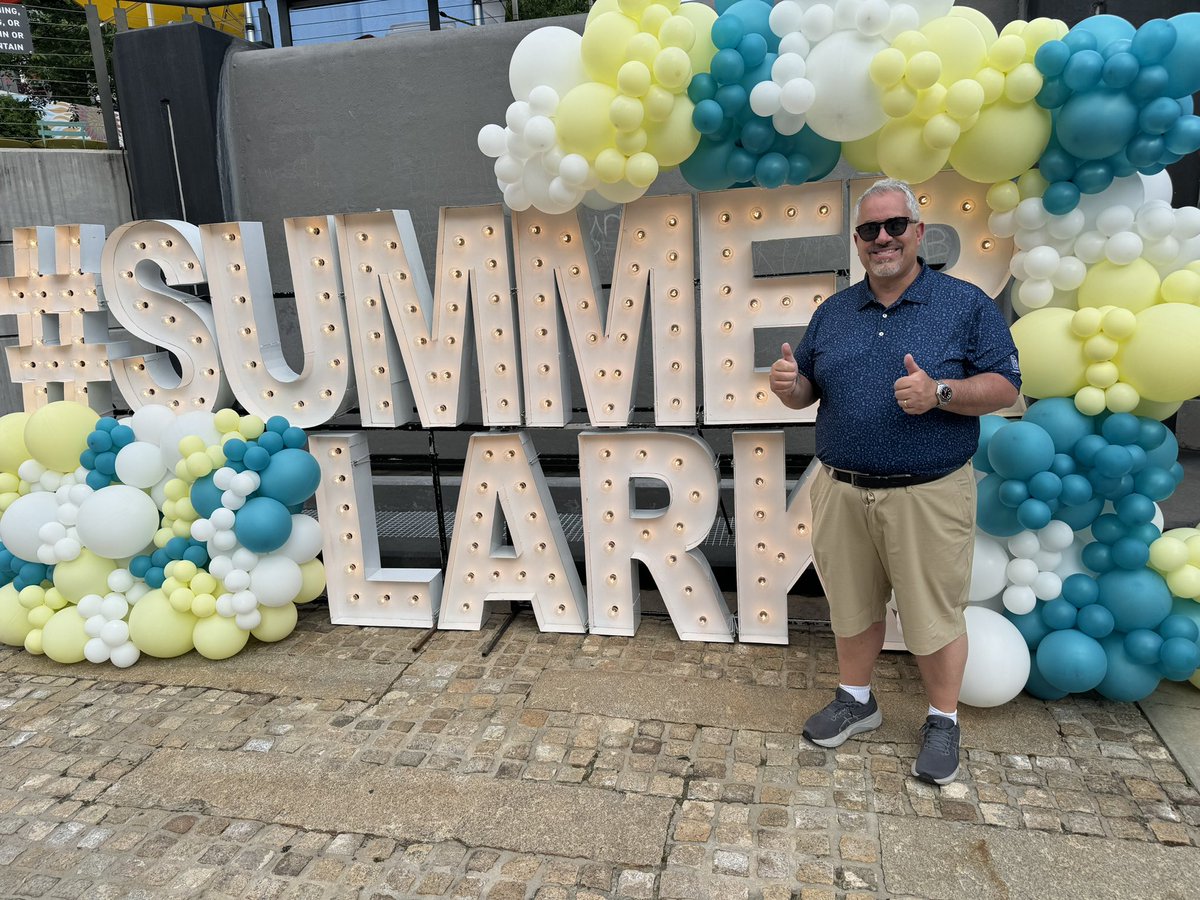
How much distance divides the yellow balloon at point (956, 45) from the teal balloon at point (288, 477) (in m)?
3.25

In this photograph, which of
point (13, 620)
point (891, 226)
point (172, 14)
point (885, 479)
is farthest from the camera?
point (172, 14)

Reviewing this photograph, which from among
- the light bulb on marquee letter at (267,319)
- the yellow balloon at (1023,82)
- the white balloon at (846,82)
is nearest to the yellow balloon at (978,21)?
the yellow balloon at (1023,82)

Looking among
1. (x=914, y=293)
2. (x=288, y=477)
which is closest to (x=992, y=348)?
(x=914, y=293)

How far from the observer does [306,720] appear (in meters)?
3.58

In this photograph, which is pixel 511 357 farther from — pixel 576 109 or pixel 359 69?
pixel 359 69

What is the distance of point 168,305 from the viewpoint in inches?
175

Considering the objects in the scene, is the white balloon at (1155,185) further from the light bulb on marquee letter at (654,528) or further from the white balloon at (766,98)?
the light bulb on marquee letter at (654,528)

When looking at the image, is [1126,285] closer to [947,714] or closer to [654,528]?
[947,714]

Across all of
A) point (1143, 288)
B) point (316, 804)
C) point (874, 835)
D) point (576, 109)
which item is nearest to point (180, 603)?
point (316, 804)

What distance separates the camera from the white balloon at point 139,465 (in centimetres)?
415

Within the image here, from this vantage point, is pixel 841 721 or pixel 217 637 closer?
pixel 841 721

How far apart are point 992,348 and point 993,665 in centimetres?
127

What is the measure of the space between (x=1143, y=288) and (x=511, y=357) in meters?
2.69

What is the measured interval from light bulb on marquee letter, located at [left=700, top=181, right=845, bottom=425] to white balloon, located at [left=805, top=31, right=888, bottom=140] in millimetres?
559
